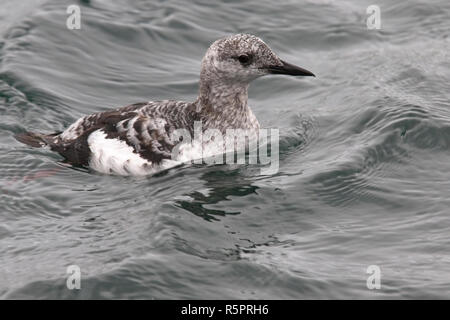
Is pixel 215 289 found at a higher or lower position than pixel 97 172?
lower

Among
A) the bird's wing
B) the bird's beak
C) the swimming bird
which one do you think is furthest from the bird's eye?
the bird's wing

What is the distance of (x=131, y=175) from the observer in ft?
34.2

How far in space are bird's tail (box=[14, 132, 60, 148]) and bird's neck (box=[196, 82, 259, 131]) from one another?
2030mm

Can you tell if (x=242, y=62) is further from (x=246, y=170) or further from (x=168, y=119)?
(x=246, y=170)

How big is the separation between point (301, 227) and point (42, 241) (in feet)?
9.07

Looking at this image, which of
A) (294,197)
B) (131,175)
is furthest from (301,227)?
(131,175)

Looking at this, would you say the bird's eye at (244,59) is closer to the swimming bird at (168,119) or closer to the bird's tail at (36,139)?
the swimming bird at (168,119)

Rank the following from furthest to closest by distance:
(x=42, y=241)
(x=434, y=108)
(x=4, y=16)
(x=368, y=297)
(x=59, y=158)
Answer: (x=4, y=16) → (x=434, y=108) → (x=59, y=158) → (x=42, y=241) → (x=368, y=297)

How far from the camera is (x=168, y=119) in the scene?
10.5 m

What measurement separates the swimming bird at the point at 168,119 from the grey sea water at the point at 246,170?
8.1 inches

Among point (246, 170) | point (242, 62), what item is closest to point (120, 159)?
point (246, 170)

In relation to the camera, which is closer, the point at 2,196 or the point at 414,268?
the point at 414,268

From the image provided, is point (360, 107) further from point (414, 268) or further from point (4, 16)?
point (4, 16)

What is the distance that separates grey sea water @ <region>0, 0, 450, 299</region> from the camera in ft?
27.5
